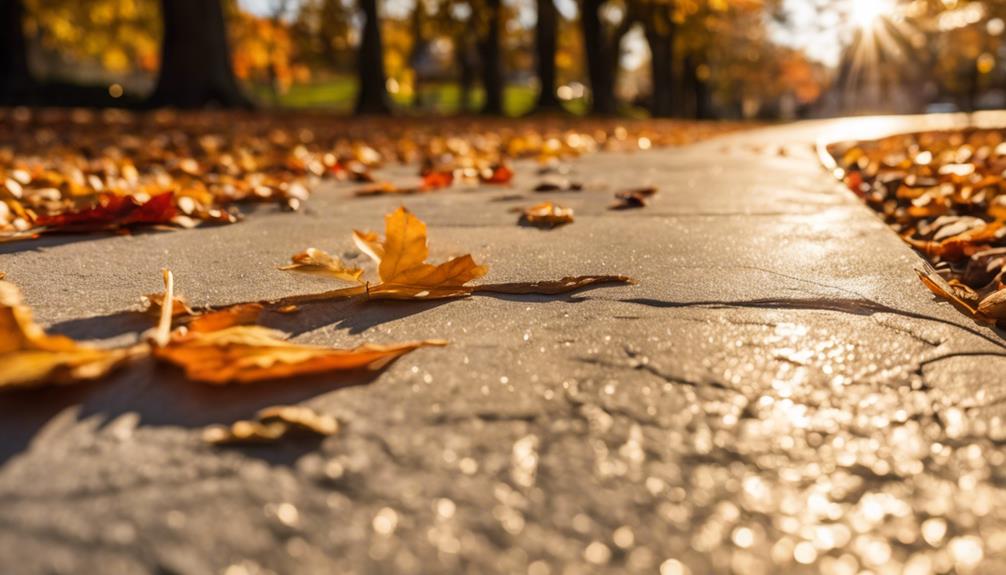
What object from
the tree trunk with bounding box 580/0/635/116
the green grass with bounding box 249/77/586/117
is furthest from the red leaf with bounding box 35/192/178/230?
the green grass with bounding box 249/77/586/117

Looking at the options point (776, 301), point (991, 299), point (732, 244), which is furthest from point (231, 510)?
point (732, 244)

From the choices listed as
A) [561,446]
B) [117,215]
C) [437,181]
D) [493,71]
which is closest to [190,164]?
[437,181]

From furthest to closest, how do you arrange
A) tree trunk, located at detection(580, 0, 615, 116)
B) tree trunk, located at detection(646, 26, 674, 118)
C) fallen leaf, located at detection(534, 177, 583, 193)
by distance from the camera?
tree trunk, located at detection(646, 26, 674, 118), tree trunk, located at detection(580, 0, 615, 116), fallen leaf, located at detection(534, 177, 583, 193)

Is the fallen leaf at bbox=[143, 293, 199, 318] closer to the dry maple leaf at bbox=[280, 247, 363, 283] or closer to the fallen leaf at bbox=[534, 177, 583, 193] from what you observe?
the dry maple leaf at bbox=[280, 247, 363, 283]

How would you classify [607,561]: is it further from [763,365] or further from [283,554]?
[763,365]

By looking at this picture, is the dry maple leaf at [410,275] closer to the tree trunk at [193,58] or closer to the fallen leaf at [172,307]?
the fallen leaf at [172,307]

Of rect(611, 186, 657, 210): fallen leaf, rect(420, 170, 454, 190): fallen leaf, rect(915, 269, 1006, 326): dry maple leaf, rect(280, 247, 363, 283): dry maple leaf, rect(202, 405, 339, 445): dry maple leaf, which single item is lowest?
rect(915, 269, 1006, 326): dry maple leaf
